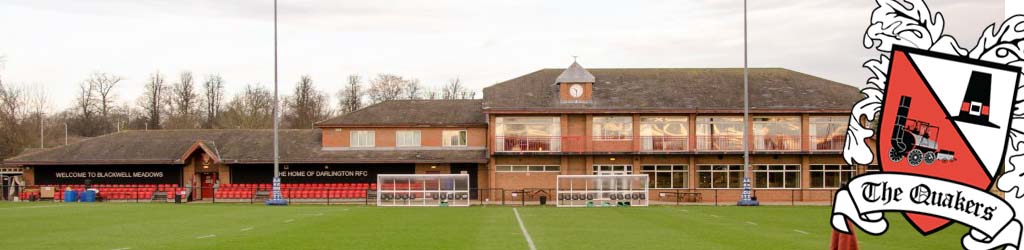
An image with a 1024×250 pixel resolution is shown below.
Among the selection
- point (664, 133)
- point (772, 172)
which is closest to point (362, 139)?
point (664, 133)

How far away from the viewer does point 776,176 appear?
52.7m

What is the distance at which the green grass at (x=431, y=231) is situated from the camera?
20781 millimetres

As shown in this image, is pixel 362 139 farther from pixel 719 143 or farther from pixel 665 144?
pixel 719 143

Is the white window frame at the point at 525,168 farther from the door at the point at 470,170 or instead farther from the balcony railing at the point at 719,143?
the balcony railing at the point at 719,143

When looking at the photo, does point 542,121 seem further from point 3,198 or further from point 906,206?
point 906,206

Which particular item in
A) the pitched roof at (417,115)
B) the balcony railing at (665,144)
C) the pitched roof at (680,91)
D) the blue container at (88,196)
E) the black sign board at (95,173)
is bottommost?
the blue container at (88,196)

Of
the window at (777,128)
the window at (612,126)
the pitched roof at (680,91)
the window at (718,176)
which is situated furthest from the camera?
the window at (718,176)

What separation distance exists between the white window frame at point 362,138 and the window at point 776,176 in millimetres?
20469

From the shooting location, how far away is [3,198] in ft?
179

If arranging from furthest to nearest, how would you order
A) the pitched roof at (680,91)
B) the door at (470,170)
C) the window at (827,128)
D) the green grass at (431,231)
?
the door at (470,170)
the pitched roof at (680,91)
the window at (827,128)
the green grass at (431,231)

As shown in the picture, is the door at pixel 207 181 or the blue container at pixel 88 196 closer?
the blue container at pixel 88 196

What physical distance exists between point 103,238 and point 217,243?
369 cm

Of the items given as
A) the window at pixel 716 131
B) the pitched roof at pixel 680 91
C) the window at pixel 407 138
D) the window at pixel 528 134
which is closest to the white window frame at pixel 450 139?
the window at pixel 407 138

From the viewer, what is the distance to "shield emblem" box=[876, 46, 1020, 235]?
8.82 metres
